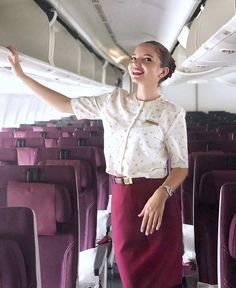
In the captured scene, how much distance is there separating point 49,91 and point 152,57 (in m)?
0.64

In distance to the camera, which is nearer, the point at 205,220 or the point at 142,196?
the point at 142,196

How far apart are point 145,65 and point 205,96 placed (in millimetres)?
19085

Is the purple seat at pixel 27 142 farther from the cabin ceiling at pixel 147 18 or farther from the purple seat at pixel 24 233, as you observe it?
the purple seat at pixel 24 233

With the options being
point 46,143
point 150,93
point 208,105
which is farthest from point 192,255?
point 208,105

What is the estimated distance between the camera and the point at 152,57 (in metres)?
2.33

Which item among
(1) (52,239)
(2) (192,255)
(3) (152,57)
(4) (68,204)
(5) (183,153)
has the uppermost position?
(3) (152,57)

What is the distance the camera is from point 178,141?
7.57ft

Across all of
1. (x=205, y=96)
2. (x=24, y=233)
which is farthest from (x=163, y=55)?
(x=205, y=96)

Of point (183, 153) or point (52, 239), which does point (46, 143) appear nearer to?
point (52, 239)

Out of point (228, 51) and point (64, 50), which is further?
point (64, 50)

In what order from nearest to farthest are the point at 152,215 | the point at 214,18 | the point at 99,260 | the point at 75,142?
the point at 152,215, the point at 99,260, the point at 214,18, the point at 75,142

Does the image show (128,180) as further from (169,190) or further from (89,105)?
(89,105)

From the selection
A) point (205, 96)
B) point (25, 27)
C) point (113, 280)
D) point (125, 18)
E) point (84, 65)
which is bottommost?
point (113, 280)

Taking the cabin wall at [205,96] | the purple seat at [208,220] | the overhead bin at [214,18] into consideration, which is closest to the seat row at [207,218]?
the purple seat at [208,220]
